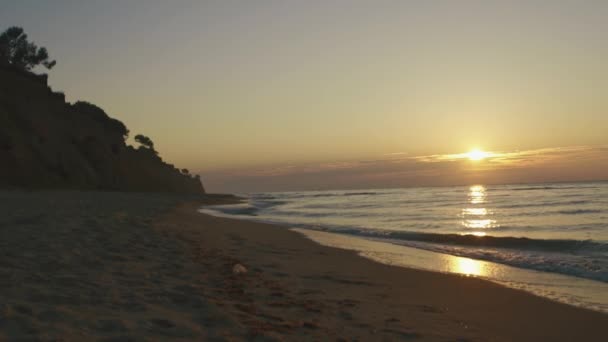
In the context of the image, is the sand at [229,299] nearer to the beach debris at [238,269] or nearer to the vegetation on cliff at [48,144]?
the beach debris at [238,269]

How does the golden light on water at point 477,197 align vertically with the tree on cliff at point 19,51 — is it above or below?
below

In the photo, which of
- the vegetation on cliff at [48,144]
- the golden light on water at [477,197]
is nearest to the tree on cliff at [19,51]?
the vegetation on cliff at [48,144]

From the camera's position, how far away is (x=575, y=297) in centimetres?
806

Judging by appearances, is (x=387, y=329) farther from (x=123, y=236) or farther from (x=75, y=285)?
(x=123, y=236)

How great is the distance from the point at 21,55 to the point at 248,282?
210 ft

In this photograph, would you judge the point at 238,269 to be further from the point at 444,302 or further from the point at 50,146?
the point at 50,146

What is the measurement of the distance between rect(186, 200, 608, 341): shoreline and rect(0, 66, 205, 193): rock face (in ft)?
99.0

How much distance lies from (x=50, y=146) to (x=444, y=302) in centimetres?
4114

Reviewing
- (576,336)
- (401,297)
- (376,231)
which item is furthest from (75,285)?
(376,231)

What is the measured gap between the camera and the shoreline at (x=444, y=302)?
598cm

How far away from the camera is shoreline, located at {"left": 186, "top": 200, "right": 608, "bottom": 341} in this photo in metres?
5.98

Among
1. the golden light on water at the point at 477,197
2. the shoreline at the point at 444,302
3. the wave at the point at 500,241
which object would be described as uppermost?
the golden light on water at the point at 477,197

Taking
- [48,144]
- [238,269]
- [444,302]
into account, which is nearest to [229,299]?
[238,269]

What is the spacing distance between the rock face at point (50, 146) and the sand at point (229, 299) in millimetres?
28591
